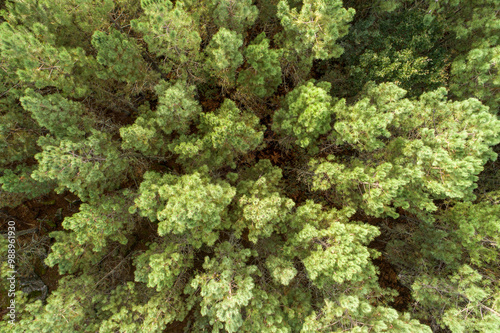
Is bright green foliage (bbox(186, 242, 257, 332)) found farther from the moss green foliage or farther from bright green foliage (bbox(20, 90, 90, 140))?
bright green foliage (bbox(20, 90, 90, 140))

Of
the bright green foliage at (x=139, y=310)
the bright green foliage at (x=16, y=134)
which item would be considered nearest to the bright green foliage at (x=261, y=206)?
the bright green foliage at (x=139, y=310)

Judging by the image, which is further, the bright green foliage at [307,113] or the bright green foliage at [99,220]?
the bright green foliage at [307,113]

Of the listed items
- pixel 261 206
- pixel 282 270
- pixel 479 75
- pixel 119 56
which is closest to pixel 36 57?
pixel 119 56

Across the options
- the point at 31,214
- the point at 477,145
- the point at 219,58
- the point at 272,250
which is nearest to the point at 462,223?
the point at 477,145

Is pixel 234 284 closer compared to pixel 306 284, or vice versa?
pixel 234 284

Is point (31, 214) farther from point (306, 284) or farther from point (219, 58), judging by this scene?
point (306, 284)

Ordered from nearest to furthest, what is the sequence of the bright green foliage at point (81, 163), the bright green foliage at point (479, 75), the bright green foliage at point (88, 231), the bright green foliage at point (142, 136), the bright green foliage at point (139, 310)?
the bright green foliage at point (81, 163) → the bright green foliage at point (88, 231) → the bright green foliage at point (142, 136) → the bright green foliage at point (139, 310) → the bright green foliage at point (479, 75)

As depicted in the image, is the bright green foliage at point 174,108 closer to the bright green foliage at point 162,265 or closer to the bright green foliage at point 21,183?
the bright green foliage at point 162,265
